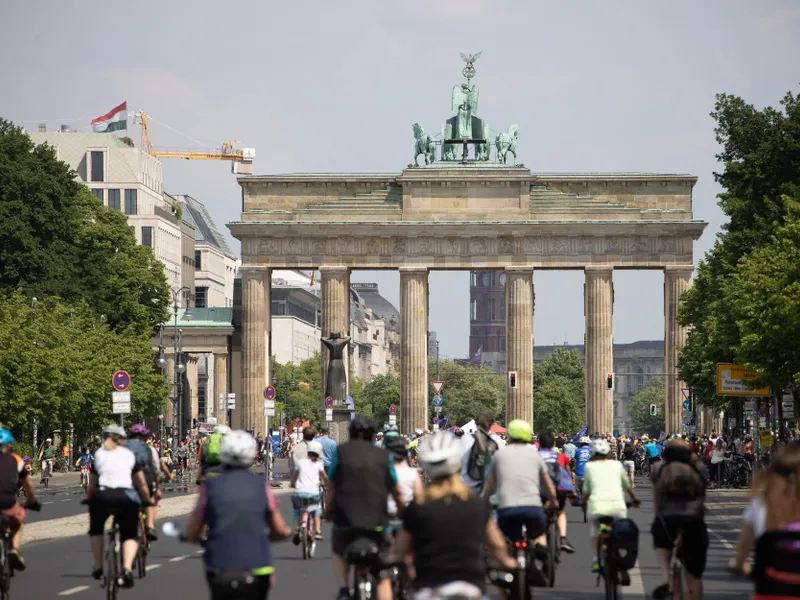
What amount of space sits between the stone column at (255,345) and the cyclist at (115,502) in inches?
3427

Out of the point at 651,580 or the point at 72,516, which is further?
the point at 72,516

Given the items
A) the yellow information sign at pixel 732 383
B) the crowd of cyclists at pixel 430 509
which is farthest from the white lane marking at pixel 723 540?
the yellow information sign at pixel 732 383

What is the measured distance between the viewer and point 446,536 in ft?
37.9

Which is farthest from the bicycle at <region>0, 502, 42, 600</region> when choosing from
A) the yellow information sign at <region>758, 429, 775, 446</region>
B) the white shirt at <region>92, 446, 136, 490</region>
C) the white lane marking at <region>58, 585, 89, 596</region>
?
the yellow information sign at <region>758, 429, 775, 446</region>

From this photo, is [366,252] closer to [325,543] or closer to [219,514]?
[325,543]

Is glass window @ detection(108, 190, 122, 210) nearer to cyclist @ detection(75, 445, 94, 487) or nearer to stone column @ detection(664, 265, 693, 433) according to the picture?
stone column @ detection(664, 265, 693, 433)

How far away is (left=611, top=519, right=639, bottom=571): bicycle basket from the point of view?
60.9 feet

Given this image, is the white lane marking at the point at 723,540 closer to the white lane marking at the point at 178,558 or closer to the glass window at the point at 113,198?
the white lane marking at the point at 178,558

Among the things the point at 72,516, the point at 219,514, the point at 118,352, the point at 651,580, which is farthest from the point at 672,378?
the point at 219,514

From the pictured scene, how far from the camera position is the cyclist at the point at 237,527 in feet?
38.8

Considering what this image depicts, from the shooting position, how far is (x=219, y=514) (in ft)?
39.8

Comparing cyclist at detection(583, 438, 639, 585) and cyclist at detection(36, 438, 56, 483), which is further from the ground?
cyclist at detection(583, 438, 639, 585)

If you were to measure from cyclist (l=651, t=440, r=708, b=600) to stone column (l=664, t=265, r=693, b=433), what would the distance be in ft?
284

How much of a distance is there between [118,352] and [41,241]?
282 inches
